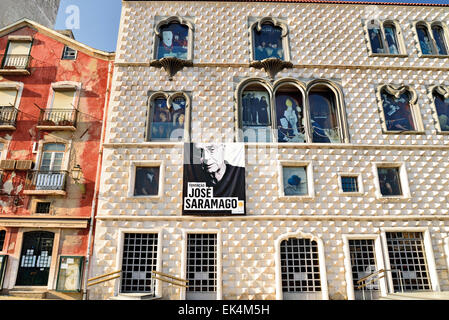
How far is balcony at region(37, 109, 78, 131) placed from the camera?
17.2m

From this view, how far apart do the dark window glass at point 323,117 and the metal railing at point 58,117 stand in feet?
42.4

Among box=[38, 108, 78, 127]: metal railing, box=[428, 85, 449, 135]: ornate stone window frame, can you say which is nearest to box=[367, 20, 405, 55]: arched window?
box=[428, 85, 449, 135]: ornate stone window frame

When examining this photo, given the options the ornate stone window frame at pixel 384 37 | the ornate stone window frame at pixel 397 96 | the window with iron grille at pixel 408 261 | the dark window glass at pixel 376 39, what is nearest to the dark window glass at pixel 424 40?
the ornate stone window frame at pixel 384 37

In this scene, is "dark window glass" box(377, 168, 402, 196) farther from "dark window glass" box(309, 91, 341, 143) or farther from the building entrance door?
the building entrance door

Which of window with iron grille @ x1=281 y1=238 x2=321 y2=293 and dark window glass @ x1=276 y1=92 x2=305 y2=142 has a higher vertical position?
dark window glass @ x1=276 y1=92 x2=305 y2=142

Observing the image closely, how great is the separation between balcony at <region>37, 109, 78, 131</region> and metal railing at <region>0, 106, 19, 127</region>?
139 cm

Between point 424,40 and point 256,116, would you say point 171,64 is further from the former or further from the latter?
point 424,40

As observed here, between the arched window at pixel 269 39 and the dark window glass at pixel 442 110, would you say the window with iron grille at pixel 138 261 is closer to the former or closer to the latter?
the arched window at pixel 269 39

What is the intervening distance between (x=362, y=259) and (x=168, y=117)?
1210 cm

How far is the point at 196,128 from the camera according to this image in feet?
56.9

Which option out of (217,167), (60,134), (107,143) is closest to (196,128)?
(217,167)

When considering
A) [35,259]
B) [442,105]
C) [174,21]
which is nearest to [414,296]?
[442,105]

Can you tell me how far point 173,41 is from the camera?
63.2ft
